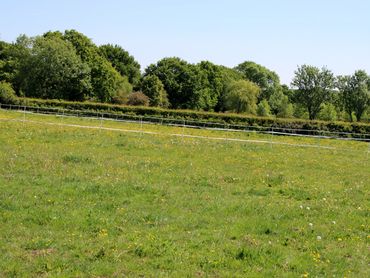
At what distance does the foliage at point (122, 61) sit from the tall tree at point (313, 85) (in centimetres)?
3991

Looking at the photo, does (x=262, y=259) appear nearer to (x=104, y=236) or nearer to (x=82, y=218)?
(x=104, y=236)

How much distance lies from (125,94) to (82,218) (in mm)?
86353

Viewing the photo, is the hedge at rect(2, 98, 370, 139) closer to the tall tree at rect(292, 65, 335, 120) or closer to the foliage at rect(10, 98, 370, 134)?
the foliage at rect(10, 98, 370, 134)

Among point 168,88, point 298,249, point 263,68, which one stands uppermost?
point 263,68

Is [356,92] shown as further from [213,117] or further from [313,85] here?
[213,117]

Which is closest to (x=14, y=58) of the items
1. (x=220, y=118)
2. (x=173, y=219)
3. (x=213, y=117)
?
(x=213, y=117)

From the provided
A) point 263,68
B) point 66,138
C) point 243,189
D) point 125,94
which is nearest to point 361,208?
point 243,189

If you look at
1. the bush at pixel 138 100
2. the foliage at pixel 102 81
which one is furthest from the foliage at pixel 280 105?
the foliage at pixel 102 81

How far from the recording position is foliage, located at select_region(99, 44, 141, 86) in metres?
116

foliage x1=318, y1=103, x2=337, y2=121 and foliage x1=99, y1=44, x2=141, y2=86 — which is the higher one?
foliage x1=99, y1=44, x2=141, y2=86

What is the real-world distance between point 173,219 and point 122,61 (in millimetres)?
110813

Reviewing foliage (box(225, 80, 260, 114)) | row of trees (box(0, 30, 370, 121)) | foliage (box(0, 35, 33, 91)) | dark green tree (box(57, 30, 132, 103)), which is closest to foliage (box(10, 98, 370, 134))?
row of trees (box(0, 30, 370, 121))

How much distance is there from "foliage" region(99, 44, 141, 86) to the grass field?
9644 centimetres

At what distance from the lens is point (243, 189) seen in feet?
53.4
